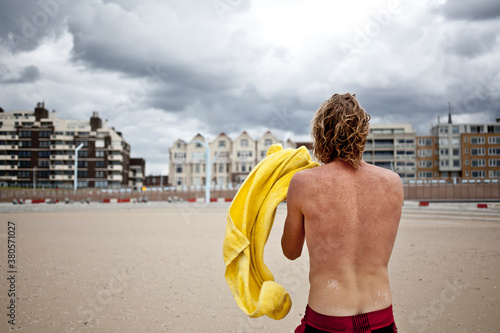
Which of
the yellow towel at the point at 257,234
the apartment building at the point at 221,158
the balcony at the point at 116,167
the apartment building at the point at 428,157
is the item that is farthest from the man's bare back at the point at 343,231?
the apartment building at the point at 428,157

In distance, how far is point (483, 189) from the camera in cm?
5562

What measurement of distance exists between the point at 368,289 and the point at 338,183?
24.4 inches

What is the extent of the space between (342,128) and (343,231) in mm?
568

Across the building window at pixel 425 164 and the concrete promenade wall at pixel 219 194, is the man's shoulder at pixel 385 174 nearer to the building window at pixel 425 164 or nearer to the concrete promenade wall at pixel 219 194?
the concrete promenade wall at pixel 219 194

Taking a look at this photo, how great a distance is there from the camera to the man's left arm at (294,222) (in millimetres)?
2229

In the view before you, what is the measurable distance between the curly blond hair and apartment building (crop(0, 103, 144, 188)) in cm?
9245

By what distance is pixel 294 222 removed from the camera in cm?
229

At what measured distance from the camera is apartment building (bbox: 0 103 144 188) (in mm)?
88688

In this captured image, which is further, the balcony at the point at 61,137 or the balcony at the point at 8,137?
the balcony at the point at 8,137

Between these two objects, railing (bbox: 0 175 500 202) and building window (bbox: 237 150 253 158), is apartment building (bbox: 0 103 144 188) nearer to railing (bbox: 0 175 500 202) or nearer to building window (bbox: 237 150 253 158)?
railing (bbox: 0 175 500 202)

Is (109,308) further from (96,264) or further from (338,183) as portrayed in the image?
(338,183)

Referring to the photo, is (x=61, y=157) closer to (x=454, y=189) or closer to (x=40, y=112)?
(x=40, y=112)

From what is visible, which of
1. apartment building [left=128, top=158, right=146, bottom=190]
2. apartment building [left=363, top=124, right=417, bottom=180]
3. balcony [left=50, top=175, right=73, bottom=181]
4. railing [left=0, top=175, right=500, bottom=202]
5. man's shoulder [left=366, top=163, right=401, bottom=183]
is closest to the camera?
man's shoulder [left=366, top=163, right=401, bottom=183]

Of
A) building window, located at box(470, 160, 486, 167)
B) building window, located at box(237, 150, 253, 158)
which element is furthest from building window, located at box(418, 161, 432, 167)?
building window, located at box(237, 150, 253, 158)
